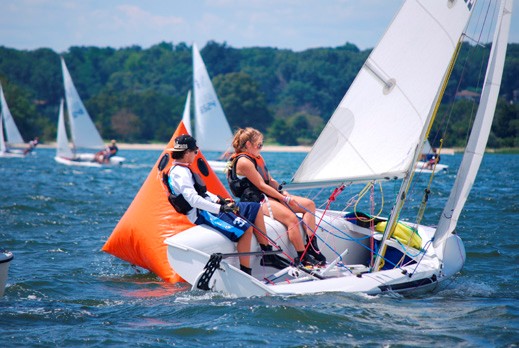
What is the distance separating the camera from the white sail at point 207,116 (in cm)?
2805

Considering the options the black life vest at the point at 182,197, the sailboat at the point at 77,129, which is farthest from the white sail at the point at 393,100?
the sailboat at the point at 77,129

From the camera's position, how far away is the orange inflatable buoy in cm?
661

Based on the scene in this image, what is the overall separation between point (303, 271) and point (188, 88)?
256 ft

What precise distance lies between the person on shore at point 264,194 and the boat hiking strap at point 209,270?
944 millimetres

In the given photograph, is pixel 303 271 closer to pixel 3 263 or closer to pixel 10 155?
pixel 3 263

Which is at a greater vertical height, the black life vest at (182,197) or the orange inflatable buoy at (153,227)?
the black life vest at (182,197)

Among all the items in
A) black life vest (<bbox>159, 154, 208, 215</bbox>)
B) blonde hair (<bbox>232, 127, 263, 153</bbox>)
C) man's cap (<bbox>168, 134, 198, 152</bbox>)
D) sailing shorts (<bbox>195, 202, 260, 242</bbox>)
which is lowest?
sailing shorts (<bbox>195, 202, 260, 242</bbox>)

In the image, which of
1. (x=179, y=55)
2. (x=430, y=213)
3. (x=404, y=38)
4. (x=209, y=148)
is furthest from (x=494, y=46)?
(x=179, y=55)

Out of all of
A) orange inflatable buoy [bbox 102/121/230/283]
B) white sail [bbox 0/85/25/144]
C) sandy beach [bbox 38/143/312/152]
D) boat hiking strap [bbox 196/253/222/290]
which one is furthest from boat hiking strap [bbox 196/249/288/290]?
sandy beach [bbox 38/143/312/152]

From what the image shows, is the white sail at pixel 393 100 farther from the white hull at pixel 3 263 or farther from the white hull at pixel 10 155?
the white hull at pixel 10 155

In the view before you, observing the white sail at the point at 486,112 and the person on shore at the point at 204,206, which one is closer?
the person on shore at the point at 204,206

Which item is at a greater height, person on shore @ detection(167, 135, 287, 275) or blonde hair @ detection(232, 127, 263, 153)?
blonde hair @ detection(232, 127, 263, 153)

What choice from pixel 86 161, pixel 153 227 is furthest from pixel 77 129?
pixel 153 227

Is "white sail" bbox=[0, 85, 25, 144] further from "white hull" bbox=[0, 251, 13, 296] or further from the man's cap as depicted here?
"white hull" bbox=[0, 251, 13, 296]
